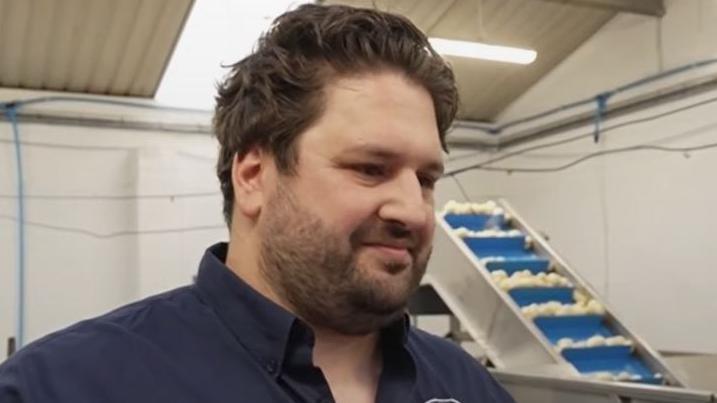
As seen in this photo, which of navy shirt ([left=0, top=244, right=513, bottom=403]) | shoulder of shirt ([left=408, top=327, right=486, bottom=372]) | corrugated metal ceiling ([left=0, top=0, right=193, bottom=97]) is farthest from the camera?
corrugated metal ceiling ([left=0, top=0, right=193, bottom=97])

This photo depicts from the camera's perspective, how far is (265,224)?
2.72 ft

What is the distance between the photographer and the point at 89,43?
4.36 m

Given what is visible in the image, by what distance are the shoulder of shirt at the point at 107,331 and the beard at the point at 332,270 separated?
0.12 metres

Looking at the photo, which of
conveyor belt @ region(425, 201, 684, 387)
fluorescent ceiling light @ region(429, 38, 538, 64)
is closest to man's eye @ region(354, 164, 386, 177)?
conveyor belt @ region(425, 201, 684, 387)

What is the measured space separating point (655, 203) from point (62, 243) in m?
3.80

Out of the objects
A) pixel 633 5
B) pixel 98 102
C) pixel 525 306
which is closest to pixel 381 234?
pixel 525 306

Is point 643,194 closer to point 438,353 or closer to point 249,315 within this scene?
point 438,353

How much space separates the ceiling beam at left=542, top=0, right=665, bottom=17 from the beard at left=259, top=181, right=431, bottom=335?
420 cm

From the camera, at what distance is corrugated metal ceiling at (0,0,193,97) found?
13.3 feet

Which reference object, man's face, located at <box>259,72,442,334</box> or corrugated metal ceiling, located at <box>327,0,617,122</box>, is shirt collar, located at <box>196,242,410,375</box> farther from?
corrugated metal ceiling, located at <box>327,0,617,122</box>

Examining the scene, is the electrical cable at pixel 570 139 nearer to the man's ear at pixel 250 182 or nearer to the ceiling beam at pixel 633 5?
the ceiling beam at pixel 633 5

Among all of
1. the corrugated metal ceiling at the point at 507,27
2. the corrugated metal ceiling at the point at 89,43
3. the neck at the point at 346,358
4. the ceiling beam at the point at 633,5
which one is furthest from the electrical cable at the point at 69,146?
the neck at the point at 346,358

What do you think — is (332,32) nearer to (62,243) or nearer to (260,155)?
(260,155)

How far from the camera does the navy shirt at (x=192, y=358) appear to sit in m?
0.70
